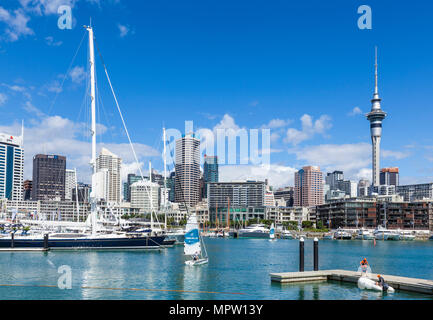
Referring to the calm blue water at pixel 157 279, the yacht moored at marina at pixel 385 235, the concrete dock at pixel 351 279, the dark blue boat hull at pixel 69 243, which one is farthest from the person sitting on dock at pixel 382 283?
the yacht moored at marina at pixel 385 235

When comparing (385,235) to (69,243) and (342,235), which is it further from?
(69,243)

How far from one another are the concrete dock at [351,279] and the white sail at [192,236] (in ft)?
33.8

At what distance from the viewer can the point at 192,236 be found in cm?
4903

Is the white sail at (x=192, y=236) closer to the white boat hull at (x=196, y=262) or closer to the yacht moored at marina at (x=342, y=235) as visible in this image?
the white boat hull at (x=196, y=262)

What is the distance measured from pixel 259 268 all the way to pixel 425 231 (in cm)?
15395

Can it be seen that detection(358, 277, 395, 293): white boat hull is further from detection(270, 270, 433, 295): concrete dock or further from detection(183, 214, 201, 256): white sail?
detection(183, 214, 201, 256): white sail

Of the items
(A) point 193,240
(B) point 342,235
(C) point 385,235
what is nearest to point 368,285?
(A) point 193,240

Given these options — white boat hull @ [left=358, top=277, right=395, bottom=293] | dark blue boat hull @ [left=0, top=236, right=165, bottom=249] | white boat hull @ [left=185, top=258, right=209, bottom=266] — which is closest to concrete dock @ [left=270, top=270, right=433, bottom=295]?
white boat hull @ [left=358, top=277, right=395, bottom=293]

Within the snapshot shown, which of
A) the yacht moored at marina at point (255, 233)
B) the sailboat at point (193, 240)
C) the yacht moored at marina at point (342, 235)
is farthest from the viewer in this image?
the yacht moored at marina at point (255, 233)

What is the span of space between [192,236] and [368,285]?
769 inches

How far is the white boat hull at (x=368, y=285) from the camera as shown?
3525cm

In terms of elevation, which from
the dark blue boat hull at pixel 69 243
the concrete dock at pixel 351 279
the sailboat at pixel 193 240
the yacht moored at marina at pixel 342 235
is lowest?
the yacht moored at marina at pixel 342 235
